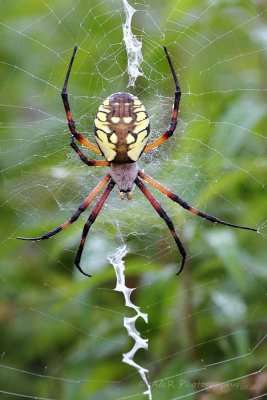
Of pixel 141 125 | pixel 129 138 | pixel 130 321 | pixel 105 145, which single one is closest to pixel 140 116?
pixel 141 125

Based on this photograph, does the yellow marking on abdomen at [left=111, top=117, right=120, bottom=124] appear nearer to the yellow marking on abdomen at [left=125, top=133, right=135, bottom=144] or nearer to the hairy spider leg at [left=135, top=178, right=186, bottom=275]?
the yellow marking on abdomen at [left=125, top=133, right=135, bottom=144]

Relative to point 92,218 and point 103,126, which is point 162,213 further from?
point 103,126

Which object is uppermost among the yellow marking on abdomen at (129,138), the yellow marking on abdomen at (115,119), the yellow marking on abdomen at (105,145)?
the yellow marking on abdomen at (115,119)

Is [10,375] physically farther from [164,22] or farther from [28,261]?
[164,22]

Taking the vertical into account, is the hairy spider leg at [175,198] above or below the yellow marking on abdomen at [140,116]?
below

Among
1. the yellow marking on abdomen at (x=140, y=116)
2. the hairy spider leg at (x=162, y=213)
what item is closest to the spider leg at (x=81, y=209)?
the hairy spider leg at (x=162, y=213)

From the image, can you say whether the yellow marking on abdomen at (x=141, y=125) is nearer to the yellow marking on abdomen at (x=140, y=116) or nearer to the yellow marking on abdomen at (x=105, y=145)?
the yellow marking on abdomen at (x=140, y=116)

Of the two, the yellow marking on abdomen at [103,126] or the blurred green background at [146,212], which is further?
the blurred green background at [146,212]

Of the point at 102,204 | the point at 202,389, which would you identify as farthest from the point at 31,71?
the point at 202,389

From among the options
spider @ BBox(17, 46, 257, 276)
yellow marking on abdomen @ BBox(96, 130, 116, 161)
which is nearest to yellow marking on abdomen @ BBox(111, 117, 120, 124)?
spider @ BBox(17, 46, 257, 276)
